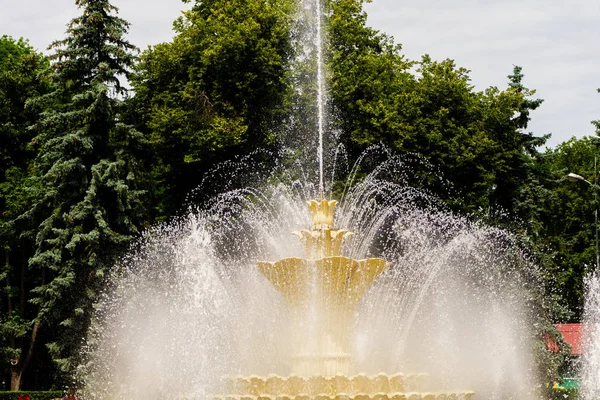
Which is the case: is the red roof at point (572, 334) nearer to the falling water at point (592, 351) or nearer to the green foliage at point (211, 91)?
the falling water at point (592, 351)

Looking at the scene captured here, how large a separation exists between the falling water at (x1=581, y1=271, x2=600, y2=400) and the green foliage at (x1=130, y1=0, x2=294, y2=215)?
1172 cm

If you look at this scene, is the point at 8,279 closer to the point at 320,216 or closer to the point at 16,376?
the point at 16,376

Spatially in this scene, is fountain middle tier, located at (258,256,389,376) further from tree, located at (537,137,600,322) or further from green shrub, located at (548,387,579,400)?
tree, located at (537,137,600,322)

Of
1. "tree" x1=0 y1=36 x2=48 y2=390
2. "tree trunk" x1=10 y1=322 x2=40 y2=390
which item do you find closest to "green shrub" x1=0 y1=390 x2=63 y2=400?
"tree" x1=0 y1=36 x2=48 y2=390

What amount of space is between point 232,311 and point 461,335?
7759 mm

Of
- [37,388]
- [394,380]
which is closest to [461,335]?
[394,380]

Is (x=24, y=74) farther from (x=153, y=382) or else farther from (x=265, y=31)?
(x=153, y=382)

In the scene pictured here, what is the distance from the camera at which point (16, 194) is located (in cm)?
3366

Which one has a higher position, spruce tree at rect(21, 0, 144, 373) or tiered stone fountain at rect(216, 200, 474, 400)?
spruce tree at rect(21, 0, 144, 373)

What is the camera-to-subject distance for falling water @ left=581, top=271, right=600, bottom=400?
26.2 m

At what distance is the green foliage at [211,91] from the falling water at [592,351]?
11.7 m

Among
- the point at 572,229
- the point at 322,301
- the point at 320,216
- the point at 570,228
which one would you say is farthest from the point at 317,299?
the point at 572,229

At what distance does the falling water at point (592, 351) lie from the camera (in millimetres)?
26172

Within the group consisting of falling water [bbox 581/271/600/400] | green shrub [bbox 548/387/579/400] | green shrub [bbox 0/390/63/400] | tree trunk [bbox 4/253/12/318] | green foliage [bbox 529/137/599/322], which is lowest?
green shrub [bbox 0/390/63/400]
